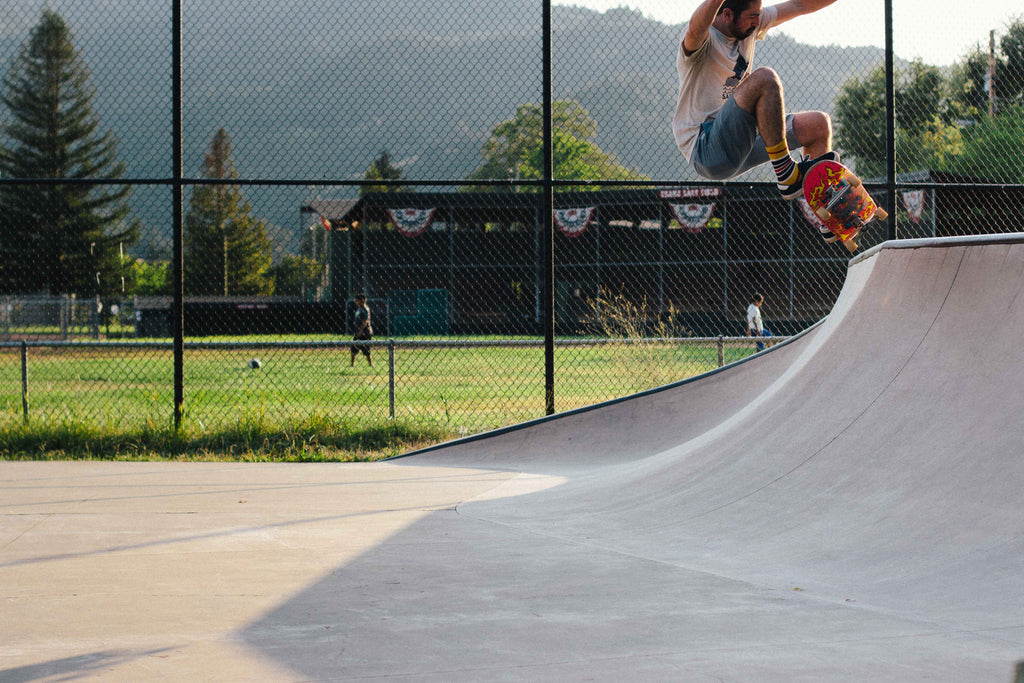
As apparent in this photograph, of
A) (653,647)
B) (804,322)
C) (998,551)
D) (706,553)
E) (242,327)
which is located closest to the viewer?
(653,647)

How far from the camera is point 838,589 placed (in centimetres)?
319

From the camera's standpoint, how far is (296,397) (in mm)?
13312

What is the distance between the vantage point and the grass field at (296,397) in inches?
288

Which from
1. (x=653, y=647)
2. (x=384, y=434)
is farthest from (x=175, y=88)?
(x=653, y=647)

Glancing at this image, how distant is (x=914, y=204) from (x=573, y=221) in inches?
641

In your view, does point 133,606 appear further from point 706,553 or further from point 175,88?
point 175,88

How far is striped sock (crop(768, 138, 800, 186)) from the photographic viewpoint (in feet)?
15.8

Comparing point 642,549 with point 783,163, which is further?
point 783,163

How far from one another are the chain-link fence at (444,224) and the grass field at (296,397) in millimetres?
114

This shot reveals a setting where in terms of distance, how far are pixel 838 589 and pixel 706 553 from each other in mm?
674

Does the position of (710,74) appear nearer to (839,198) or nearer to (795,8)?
(795,8)

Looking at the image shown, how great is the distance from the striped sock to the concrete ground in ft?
2.39

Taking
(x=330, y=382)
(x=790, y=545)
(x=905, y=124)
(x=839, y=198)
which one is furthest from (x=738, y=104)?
(x=905, y=124)

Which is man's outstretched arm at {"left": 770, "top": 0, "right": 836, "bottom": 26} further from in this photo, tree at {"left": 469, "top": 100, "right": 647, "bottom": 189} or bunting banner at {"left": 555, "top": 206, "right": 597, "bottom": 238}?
→ bunting banner at {"left": 555, "top": 206, "right": 597, "bottom": 238}
